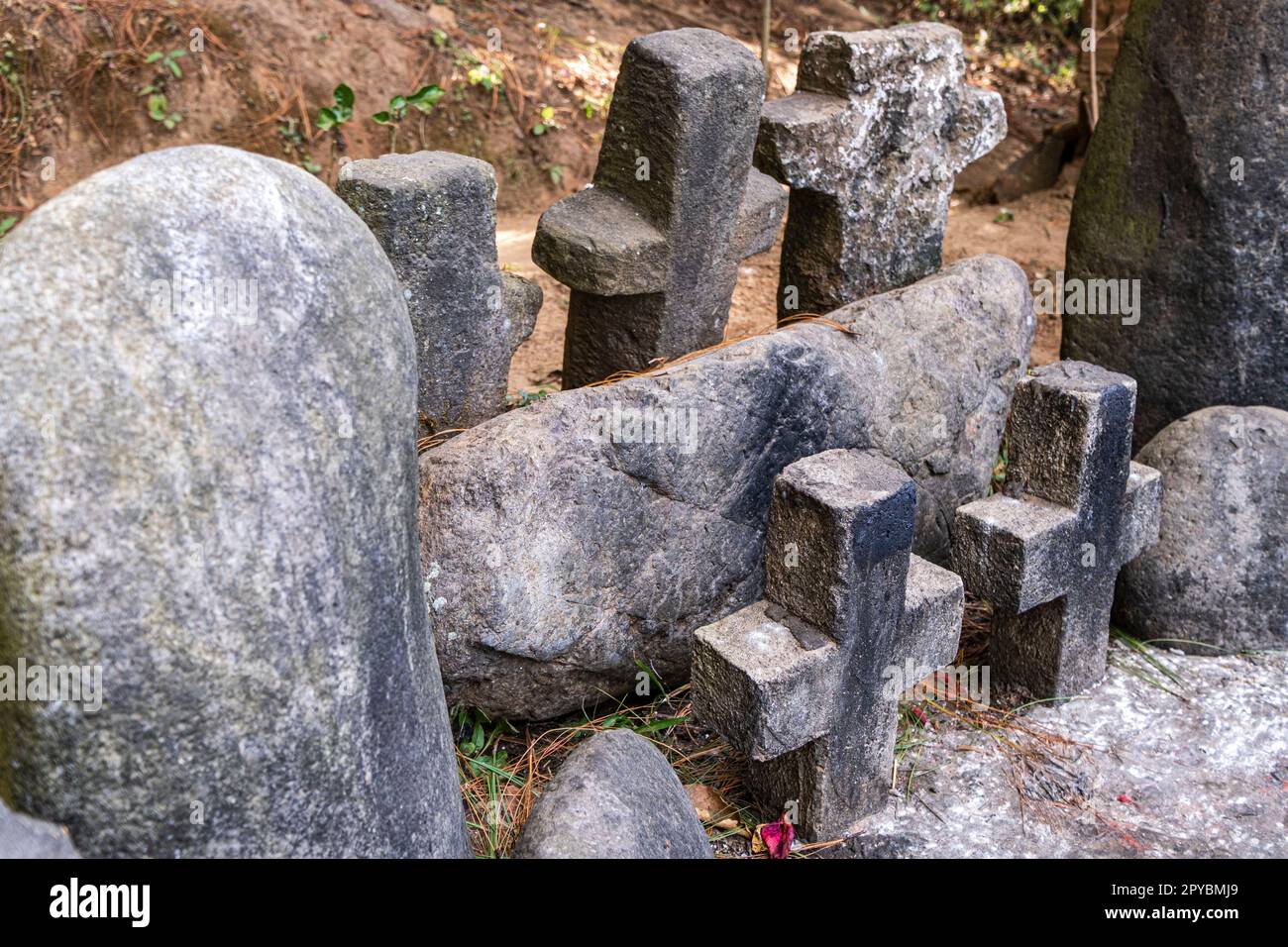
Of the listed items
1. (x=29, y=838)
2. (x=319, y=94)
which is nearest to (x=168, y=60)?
(x=319, y=94)

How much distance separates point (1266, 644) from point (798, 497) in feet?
5.80

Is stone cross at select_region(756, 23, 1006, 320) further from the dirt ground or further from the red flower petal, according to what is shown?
the dirt ground

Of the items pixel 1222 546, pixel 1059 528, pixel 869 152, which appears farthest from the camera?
pixel 869 152

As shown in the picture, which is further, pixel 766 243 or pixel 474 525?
pixel 766 243

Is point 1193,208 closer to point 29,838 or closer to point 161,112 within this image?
point 29,838

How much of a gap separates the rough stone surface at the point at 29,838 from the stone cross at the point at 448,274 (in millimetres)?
1411

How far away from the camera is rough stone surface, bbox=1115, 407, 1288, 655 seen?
3748 millimetres

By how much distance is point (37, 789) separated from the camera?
5.53ft

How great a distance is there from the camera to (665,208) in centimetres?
353

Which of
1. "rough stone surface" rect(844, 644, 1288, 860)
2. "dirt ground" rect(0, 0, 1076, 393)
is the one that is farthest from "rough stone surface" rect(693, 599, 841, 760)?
"dirt ground" rect(0, 0, 1076, 393)

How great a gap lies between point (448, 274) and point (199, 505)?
1.50m
